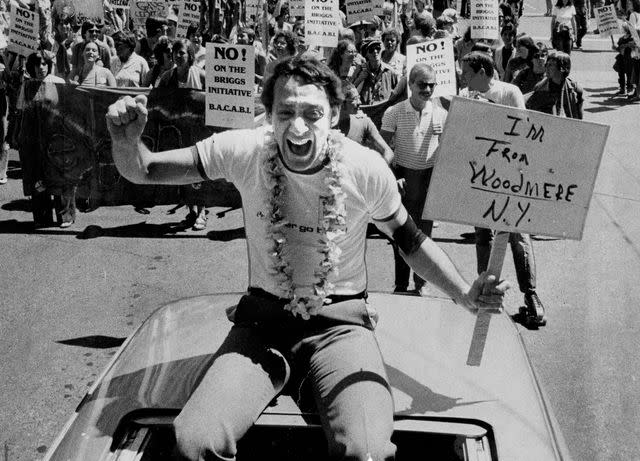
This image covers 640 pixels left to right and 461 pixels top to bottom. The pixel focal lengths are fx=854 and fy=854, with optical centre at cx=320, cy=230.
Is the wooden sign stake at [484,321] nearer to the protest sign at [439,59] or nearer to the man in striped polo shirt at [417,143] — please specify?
the man in striped polo shirt at [417,143]

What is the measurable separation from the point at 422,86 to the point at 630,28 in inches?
415

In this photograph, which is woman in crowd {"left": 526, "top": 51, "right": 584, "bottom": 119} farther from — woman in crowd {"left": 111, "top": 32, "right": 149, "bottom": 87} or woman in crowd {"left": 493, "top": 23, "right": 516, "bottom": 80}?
woman in crowd {"left": 493, "top": 23, "right": 516, "bottom": 80}

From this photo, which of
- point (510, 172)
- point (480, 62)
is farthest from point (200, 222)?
point (510, 172)

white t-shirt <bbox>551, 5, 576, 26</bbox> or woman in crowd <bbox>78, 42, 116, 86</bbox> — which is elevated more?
white t-shirt <bbox>551, 5, 576, 26</bbox>

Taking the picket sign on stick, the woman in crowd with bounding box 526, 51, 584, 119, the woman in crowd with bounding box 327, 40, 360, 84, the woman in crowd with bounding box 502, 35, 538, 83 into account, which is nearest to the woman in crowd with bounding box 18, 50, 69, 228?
the woman in crowd with bounding box 327, 40, 360, 84

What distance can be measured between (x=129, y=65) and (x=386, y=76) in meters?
3.27

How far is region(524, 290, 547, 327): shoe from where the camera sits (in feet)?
19.8

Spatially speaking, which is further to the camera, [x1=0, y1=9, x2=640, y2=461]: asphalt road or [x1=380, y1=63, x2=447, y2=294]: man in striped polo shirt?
[x1=380, y1=63, x2=447, y2=294]: man in striped polo shirt

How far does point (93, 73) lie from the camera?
980 cm

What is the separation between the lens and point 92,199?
8.50 metres

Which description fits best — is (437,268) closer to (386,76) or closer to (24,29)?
(386,76)

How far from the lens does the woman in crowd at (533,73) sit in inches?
384

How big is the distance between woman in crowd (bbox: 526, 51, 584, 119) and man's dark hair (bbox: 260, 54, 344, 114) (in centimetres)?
504

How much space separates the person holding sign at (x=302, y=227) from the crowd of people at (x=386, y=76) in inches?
8.2
